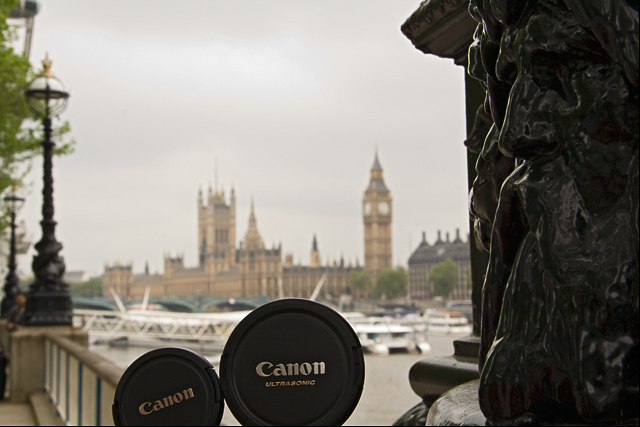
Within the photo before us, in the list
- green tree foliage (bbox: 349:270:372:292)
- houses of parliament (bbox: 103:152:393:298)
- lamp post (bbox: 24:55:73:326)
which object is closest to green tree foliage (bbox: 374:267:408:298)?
green tree foliage (bbox: 349:270:372:292)

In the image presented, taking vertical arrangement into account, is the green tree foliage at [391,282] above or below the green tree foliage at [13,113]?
below

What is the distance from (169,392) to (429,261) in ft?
284

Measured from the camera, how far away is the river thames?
69.9 feet

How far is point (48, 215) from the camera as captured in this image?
7988 mm

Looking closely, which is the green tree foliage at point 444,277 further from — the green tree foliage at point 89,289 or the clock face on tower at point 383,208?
the green tree foliage at point 89,289

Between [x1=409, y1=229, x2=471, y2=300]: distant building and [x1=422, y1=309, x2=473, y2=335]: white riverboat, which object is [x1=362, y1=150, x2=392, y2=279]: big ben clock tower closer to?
[x1=409, y1=229, x2=471, y2=300]: distant building

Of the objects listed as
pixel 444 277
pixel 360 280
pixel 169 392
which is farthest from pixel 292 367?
pixel 360 280

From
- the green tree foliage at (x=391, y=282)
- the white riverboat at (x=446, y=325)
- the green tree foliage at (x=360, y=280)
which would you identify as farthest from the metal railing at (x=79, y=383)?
the green tree foliage at (x=360, y=280)

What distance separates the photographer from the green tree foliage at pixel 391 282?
84938mm

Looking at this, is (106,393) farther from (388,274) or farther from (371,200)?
(371,200)

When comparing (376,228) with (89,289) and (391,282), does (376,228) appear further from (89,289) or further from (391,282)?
(89,289)

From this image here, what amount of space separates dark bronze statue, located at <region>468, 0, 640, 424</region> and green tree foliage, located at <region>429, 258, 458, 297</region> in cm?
7828

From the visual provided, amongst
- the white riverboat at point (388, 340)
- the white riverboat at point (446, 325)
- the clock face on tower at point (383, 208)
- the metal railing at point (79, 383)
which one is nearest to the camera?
the metal railing at point (79, 383)

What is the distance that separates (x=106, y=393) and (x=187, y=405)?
2762 mm
